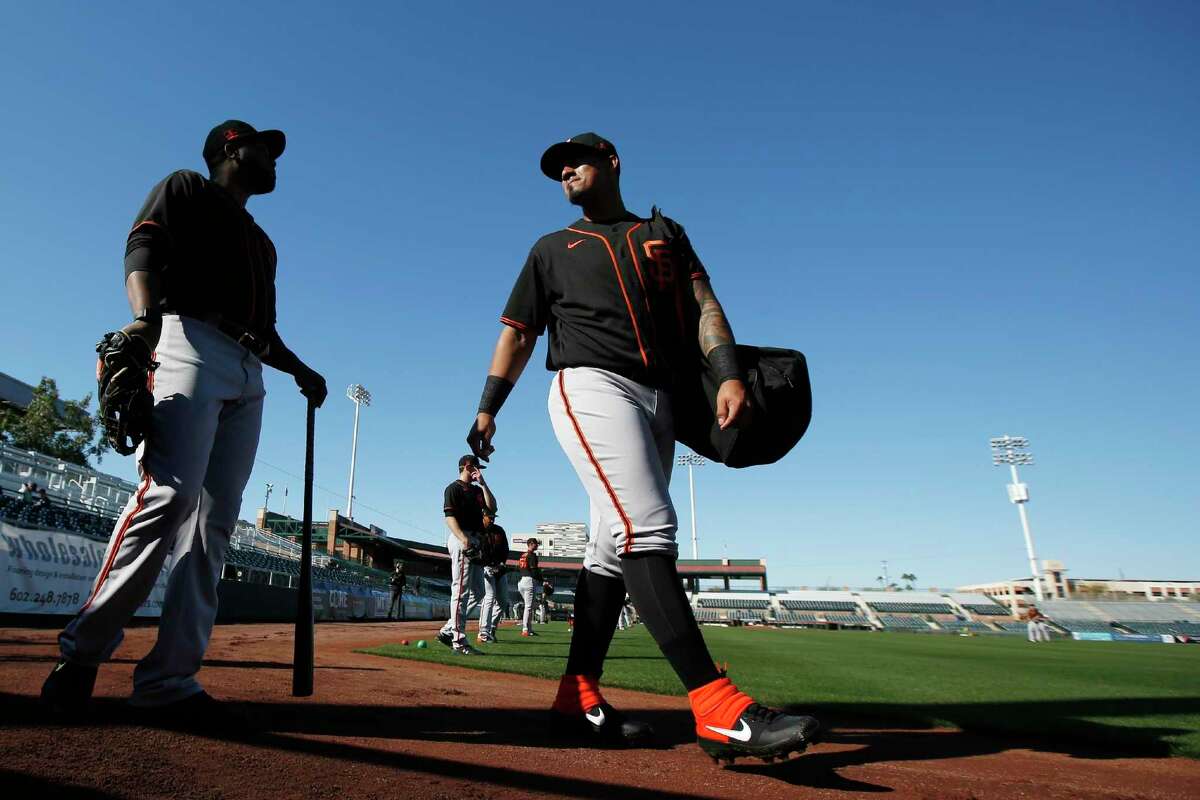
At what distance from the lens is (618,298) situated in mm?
2604

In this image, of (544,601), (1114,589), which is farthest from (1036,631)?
(1114,589)

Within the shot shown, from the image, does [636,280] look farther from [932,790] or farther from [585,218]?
[932,790]

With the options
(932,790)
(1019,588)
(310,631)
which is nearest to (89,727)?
(310,631)

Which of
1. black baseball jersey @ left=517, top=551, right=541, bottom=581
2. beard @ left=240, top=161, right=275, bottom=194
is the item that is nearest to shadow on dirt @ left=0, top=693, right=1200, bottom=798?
beard @ left=240, top=161, right=275, bottom=194

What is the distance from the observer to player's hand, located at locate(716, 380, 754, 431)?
232cm

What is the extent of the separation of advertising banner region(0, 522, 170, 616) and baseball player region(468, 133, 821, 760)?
8.82 m

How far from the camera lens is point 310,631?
2.91m

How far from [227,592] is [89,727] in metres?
14.9

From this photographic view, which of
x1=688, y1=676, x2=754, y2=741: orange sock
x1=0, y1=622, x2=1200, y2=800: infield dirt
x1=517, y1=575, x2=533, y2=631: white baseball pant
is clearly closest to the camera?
x1=0, y1=622, x2=1200, y2=800: infield dirt

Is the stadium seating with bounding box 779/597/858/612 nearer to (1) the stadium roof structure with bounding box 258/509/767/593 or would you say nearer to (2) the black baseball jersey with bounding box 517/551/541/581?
(1) the stadium roof structure with bounding box 258/509/767/593

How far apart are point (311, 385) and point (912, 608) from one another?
60.2 metres

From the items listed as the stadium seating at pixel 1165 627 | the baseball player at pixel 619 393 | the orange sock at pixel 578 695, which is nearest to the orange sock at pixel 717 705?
the baseball player at pixel 619 393

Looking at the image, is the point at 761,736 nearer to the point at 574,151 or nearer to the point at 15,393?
the point at 574,151

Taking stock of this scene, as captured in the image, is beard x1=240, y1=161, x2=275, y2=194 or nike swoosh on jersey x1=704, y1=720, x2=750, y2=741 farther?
beard x1=240, y1=161, x2=275, y2=194
